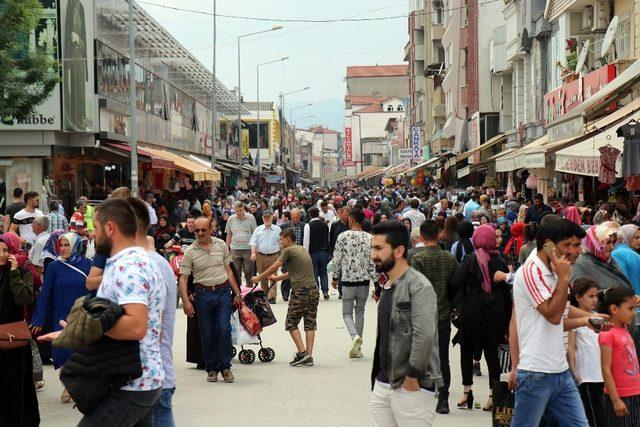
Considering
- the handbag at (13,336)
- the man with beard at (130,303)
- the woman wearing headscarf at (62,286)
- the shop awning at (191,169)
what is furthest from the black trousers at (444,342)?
the shop awning at (191,169)

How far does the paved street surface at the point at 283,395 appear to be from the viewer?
9.20 m

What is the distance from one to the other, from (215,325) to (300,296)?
1.45 meters

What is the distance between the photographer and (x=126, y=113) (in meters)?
32.4

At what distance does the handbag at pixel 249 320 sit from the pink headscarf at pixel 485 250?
336cm

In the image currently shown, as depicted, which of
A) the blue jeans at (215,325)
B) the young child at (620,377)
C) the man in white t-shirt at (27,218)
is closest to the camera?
the young child at (620,377)

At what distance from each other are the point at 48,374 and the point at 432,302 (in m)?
6.65

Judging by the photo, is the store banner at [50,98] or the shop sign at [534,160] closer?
the shop sign at [534,160]

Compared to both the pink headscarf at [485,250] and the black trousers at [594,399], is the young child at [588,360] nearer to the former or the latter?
the black trousers at [594,399]

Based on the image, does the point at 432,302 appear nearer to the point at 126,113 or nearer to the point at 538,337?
the point at 538,337

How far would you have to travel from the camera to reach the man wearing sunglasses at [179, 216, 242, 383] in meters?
10.9

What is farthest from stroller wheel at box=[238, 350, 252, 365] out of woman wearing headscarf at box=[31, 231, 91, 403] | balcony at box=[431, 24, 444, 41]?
balcony at box=[431, 24, 444, 41]

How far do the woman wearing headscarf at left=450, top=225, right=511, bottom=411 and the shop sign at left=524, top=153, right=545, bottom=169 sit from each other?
40.9 feet

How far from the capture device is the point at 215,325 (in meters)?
11.0

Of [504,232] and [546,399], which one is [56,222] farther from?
[546,399]
